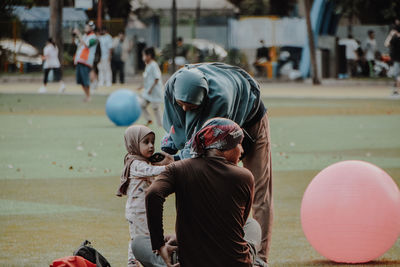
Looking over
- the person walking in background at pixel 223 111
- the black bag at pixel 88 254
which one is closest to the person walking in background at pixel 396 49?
the person walking in background at pixel 223 111

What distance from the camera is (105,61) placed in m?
34.9

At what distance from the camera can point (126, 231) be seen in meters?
8.15

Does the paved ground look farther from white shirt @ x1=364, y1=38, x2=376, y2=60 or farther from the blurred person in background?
the blurred person in background

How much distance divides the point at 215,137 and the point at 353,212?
2010mm

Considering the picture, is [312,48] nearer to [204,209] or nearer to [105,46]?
[105,46]

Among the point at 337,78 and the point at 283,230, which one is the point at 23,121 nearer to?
the point at 283,230

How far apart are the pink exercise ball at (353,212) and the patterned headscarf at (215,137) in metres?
1.92

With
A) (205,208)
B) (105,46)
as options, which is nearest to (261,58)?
(105,46)

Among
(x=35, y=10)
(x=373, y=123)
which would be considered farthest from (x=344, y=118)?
(x=35, y=10)

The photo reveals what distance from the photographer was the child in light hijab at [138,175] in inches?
247

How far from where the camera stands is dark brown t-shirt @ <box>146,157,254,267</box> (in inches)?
185

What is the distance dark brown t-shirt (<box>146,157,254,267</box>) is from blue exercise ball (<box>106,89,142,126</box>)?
1341 centimetres

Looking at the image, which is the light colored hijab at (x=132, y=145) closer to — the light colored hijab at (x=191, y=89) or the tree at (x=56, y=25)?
the light colored hijab at (x=191, y=89)

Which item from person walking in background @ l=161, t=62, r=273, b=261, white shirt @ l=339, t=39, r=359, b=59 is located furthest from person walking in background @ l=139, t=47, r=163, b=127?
white shirt @ l=339, t=39, r=359, b=59
